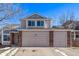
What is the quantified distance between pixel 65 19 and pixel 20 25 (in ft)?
18.5

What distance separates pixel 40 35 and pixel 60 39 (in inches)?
71.4

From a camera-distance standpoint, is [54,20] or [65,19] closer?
[54,20]

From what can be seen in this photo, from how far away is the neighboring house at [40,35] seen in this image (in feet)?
75.8

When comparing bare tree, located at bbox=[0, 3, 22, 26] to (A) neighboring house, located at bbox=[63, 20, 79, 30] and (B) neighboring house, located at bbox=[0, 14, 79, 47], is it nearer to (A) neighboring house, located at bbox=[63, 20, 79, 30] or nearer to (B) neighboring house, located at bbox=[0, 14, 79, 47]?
(B) neighboring house, located at bbox=[0, 14, 79, 47]

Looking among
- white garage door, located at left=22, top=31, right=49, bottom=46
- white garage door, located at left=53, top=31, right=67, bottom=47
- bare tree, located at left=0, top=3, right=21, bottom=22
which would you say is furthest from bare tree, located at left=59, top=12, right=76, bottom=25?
bare tree, located at left=0, top=3, right=21, bottom=22

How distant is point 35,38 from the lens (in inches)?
912

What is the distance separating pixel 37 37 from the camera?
2317cm

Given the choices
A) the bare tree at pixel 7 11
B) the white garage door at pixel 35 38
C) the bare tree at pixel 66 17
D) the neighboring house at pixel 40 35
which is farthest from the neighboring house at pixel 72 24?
the bare tree at pixel 7 11

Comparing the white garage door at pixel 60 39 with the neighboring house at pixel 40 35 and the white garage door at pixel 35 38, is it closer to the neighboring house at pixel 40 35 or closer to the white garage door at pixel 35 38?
the neighboring house at pixel 40 35

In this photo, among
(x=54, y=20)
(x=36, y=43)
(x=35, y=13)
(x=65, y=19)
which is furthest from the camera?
(x=65, y=19)

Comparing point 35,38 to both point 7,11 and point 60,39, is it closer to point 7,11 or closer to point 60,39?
point 60,39

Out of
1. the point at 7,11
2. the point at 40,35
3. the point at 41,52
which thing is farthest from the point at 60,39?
the point at 7,11

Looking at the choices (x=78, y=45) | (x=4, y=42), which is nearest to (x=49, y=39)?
(x=78, y=45)

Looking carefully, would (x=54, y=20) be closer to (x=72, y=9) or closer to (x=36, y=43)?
(x=72, y=9)
